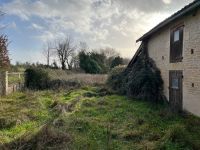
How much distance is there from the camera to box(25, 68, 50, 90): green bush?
22203 millimetres

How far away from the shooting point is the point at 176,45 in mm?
12312

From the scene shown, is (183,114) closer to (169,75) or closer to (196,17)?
(169,75)

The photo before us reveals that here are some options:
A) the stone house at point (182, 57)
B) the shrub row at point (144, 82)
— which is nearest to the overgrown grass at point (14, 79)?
the shrub row at point (144, 82)

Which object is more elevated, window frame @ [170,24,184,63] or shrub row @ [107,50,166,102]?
window frame @ [170,24,184,63]

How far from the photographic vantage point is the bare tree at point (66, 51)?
52625 millimetres

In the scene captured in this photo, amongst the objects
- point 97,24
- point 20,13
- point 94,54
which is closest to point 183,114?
point 20,13

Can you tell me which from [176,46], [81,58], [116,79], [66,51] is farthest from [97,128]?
[66,51]

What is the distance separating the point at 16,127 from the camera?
8898mm

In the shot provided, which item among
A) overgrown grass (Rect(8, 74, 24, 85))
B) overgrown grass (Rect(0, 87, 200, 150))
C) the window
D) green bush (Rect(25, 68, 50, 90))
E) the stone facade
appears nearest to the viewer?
overgrown grass (Rect(0, 87, 200, 150))

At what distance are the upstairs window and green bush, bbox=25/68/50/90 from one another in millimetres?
13368

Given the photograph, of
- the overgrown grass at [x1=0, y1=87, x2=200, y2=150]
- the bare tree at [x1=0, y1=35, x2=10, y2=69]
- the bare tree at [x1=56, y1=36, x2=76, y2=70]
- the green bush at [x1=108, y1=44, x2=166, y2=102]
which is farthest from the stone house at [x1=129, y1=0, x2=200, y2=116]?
the bare tree at [x1=56, y1=36, x2=76, y2=70]

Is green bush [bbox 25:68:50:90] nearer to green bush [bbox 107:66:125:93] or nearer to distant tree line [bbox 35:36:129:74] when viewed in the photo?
green bush [bbox 107:66:125:93]

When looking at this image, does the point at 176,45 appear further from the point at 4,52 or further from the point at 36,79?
the point at 36,79

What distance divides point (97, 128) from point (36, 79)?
14970 millimetres
